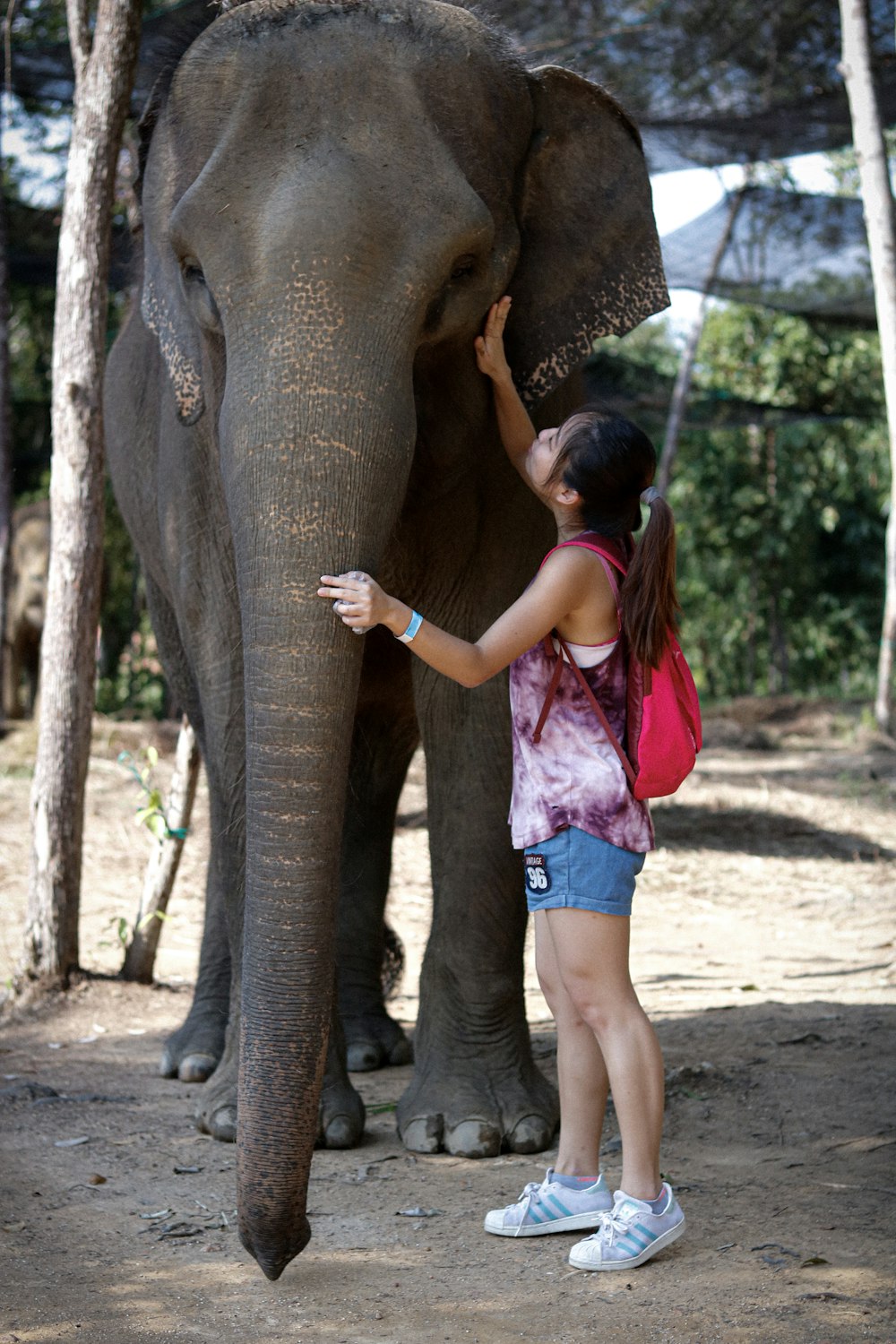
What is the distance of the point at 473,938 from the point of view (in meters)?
4.04

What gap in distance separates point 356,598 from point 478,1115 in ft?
5.48

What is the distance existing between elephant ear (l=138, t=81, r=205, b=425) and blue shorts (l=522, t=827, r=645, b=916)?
4.71ft

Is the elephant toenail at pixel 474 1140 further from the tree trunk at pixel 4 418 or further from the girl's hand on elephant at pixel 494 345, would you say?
the tree trunk at pixel 4 418

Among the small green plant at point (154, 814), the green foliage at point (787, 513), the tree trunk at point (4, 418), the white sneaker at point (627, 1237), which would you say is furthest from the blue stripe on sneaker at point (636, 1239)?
the green foliage at point (787, 513)

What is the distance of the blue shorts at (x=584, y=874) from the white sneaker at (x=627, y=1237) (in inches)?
23.1

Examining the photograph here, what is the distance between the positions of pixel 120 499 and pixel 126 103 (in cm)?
148

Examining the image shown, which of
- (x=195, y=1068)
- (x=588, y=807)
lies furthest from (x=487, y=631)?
(x=195, y=1068)

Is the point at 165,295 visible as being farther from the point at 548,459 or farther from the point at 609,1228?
the point at 609,1228

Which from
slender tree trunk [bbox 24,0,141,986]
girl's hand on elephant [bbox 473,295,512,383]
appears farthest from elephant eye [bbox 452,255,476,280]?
slender tree trunk [bbox 24,0,141,986]

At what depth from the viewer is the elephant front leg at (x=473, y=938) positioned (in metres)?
3.98

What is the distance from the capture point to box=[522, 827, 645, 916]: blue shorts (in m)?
3.13

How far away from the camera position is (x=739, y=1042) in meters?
4.77

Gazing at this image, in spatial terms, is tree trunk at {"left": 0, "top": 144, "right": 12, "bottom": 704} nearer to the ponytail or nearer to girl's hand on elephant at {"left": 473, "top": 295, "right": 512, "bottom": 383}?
girl's hand on elephant at {"left": 473, "top": 295, "right": 512, "bottom": 383}

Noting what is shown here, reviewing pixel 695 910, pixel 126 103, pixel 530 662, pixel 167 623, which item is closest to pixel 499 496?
pixel 530 662
